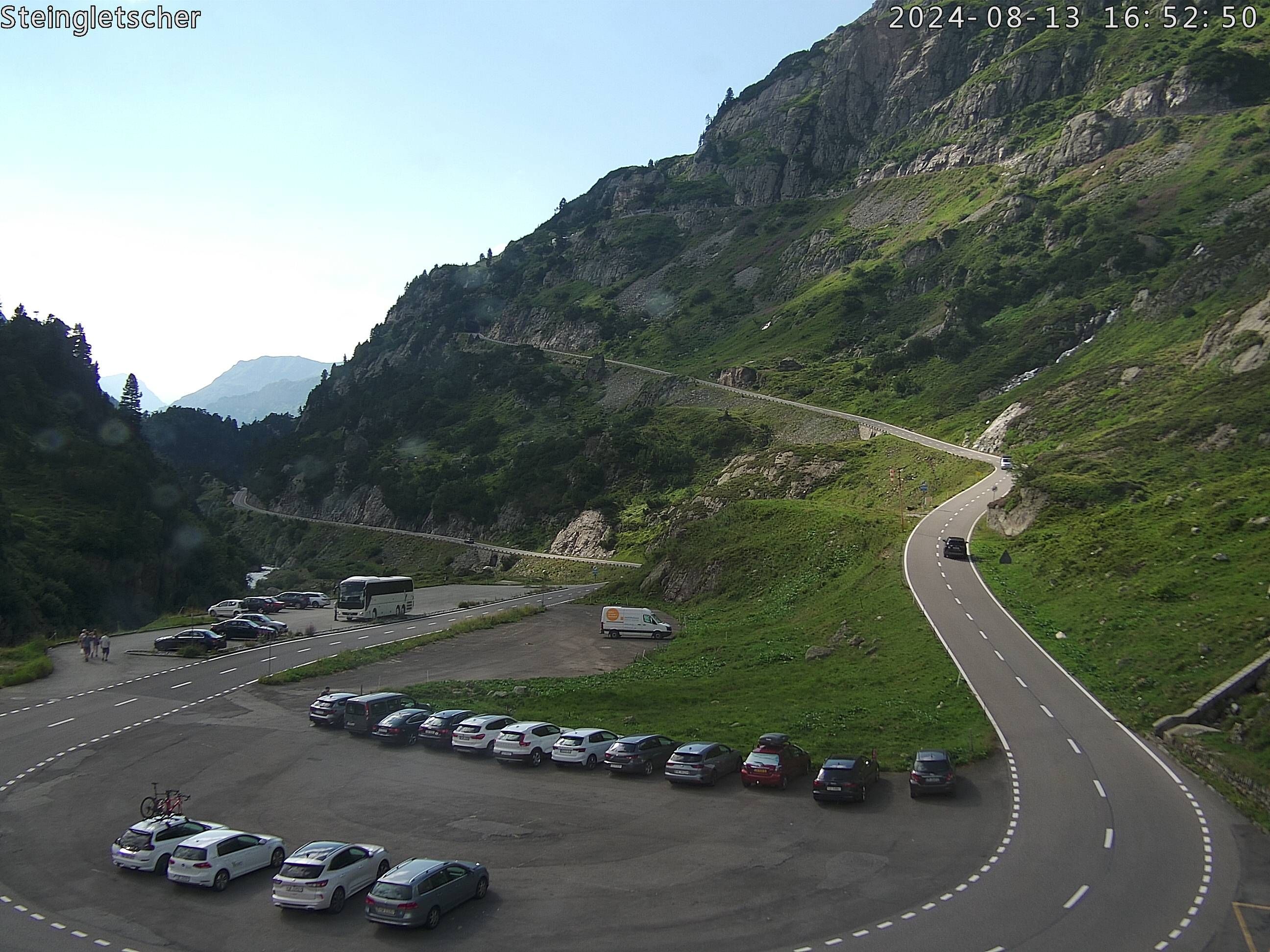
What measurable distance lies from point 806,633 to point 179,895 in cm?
3478

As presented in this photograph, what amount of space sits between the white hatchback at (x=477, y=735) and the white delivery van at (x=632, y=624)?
24859 mm

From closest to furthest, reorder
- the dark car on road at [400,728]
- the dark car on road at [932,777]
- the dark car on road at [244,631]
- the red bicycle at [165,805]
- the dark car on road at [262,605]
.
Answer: the red bicycle at [165,805] < the dark car on road at [932,777] < the dark car on road at [400,728] < the dark car on road at [244,631] < the dark car on road at [262,605]

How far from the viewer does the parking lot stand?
1928 centimetres

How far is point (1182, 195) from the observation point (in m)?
133

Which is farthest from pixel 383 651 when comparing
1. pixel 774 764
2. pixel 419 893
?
pixel 419 893

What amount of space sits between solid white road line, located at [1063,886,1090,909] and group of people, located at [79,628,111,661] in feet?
167

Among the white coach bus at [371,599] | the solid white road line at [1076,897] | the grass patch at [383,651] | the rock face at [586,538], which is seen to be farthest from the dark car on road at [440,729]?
the rock face at [586,538]

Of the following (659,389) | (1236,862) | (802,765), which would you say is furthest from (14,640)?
(659,389)

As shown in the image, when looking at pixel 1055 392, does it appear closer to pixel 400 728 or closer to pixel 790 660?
pixel 790 660

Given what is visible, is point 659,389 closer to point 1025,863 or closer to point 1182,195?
point 1182,195

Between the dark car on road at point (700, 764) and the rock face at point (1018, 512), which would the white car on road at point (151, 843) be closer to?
the dark car on road at point (700, 764)

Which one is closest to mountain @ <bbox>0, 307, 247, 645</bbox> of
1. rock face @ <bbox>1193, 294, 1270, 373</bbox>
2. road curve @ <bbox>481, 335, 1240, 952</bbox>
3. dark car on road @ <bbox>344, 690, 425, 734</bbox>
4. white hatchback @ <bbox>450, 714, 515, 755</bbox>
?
dark car on road @ <bbox>344, 690, 425, 734</bbox>

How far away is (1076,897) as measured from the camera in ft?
64.6

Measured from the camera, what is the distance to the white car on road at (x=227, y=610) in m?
70.8
